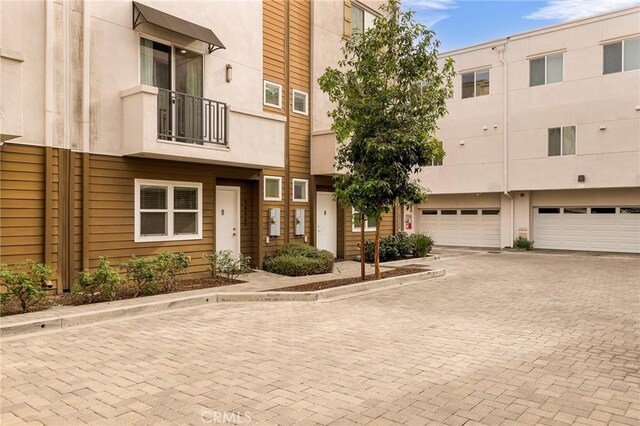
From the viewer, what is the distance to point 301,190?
48.1 ft

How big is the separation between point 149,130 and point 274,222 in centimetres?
492

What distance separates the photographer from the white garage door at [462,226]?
2467 cm

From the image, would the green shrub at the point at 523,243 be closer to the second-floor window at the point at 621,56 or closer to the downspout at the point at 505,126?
the downspout at the point at 505,126

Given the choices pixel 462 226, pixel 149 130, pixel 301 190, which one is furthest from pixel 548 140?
pixel 149 130

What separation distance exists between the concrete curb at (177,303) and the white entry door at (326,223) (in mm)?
4232

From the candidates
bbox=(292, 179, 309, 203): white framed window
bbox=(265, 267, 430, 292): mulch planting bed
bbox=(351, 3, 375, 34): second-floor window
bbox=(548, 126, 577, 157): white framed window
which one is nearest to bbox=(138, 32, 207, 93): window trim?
bbox=(292, 179, 309, 203): white framed window

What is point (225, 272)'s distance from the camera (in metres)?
11.5

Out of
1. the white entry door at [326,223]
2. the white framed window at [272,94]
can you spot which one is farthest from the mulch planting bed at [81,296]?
the white framed window at [272,94]

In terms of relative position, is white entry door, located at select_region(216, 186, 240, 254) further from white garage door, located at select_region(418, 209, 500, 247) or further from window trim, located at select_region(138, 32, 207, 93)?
white garage door, located at select_region(418, 209, 500, 247)

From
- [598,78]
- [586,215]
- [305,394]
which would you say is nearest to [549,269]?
[586,215]

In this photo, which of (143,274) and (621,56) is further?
(621,56)

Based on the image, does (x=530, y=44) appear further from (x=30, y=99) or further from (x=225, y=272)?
(x=30, y=99)

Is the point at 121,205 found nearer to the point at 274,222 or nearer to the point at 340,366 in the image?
the point at 274,222

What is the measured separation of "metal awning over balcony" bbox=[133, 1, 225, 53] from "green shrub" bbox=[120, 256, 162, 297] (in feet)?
16.1
